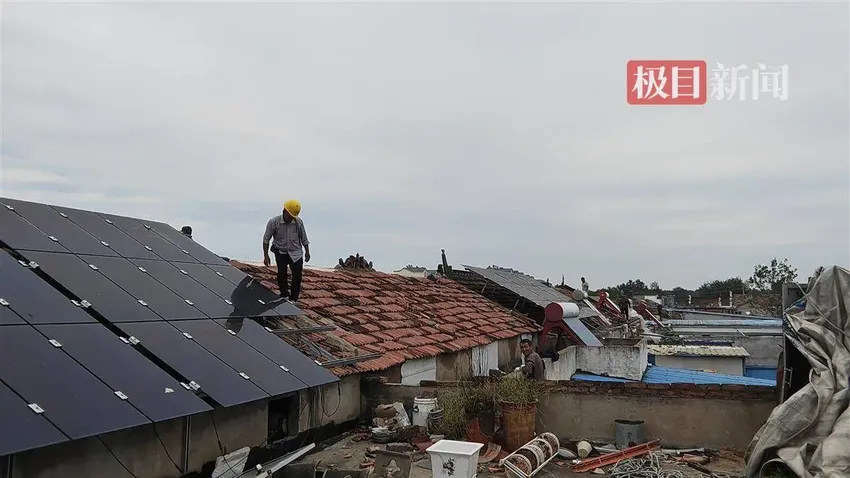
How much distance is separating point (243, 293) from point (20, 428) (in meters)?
4.96

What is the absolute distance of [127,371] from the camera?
5.52m

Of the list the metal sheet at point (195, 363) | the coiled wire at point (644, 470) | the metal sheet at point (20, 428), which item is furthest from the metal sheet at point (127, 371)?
the coiled wire at point (644, 470)

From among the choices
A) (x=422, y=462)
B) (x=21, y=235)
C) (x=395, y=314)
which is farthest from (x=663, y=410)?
(x=21, y=235)

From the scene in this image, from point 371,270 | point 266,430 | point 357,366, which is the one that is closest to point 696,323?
point 371,270

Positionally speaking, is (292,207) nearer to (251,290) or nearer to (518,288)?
(251,290)

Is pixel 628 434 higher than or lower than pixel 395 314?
lower

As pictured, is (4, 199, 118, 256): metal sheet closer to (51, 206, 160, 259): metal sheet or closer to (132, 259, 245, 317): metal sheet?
(51, 206, 160, 259): metal sheet

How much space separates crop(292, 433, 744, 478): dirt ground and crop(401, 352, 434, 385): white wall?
2.29m

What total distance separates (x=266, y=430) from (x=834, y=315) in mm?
7388

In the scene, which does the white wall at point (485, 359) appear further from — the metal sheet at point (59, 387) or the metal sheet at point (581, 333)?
the metal sheet at point (59, 387)

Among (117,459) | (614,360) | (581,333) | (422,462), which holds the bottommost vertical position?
(614,360)

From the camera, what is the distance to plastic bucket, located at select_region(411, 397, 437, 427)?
30.3 ft

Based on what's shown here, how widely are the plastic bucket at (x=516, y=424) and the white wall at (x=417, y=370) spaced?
2.69m

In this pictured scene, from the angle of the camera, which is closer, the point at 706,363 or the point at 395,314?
the point at 395,314
